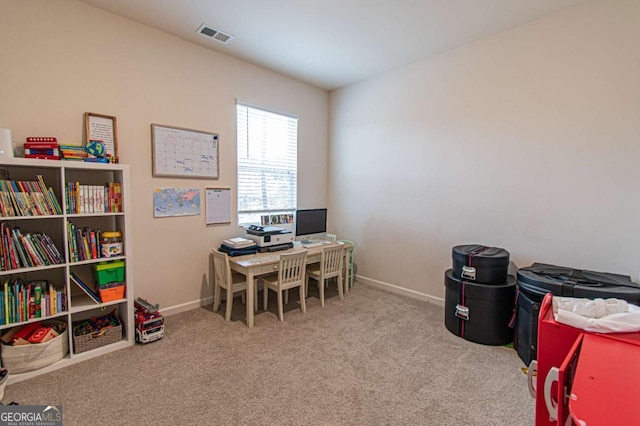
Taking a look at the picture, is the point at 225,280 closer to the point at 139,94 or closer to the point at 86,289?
the point at 86,289

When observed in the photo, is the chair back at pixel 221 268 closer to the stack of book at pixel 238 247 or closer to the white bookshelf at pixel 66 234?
the stack of book at pixel 238 247

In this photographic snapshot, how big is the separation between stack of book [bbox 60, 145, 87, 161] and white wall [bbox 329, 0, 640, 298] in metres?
3.23

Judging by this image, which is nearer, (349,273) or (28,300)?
(28,300)

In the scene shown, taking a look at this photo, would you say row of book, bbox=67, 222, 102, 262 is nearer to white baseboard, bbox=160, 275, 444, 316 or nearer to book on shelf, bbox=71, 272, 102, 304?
book on shelf, bbox=71, 272, 102, 304

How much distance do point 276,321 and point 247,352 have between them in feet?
2.04

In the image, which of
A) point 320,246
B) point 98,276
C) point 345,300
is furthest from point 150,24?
point 345,300

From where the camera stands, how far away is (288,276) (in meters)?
3.21

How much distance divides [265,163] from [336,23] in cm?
189

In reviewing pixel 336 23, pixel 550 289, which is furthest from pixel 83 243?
pixel 550 289

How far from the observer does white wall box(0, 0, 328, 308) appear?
7.72 feet

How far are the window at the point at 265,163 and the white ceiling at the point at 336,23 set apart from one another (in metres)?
0.76

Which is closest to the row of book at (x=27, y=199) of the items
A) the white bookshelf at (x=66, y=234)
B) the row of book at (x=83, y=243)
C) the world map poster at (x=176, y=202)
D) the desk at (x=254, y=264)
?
the white bookshelf at (x=66, y=234)

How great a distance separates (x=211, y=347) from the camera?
2.58m

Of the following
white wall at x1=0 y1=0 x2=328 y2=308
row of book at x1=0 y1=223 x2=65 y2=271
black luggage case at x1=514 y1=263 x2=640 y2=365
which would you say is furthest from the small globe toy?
black luggage case at x1=514 y1=263 x2=640 y2=365
